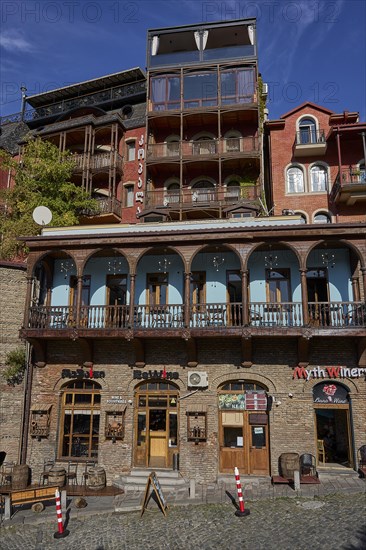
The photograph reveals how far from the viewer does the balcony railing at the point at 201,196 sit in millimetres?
24156

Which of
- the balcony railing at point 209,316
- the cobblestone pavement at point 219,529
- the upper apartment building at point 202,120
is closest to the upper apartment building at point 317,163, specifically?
the upper apartment building at point 202,120

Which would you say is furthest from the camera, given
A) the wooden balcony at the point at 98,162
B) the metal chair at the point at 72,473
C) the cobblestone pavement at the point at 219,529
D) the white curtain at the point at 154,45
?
the white curtain at the point at 154,45

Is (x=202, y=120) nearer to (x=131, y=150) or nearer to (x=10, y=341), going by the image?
(x=131, y=150)

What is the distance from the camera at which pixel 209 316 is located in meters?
15.1

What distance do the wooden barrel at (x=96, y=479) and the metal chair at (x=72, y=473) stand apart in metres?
0.66

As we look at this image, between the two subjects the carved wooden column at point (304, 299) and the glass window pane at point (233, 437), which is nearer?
the carved wooden column at point (304, 299)

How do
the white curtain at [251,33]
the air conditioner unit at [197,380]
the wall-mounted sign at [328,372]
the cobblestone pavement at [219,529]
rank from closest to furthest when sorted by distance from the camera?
1. the cobblestone pavement at [219,529]
2. the wall-mounted sign at [328,372]
3. the air conditioner unit at [197,380]
4. the white curtain at [251,33]

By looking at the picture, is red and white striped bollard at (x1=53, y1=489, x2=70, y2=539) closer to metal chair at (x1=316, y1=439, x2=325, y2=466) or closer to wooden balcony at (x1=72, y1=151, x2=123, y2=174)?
metal chair at (x1=316, y1=439, x2=325, y2=466)

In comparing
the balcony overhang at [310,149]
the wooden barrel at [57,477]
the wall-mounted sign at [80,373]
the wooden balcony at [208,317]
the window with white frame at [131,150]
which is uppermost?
the window with white frame at [131,150]

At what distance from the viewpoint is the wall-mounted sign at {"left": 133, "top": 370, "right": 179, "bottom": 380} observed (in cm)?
1552

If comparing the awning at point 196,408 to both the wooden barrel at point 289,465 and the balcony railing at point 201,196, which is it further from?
the balcony railing at point 201,196

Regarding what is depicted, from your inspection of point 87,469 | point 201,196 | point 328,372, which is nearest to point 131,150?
point 201,196

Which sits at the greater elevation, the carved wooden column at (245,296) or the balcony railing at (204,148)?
the balcony railing at (204,148)

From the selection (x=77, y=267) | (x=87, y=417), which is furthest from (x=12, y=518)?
(x=77, y=267)
